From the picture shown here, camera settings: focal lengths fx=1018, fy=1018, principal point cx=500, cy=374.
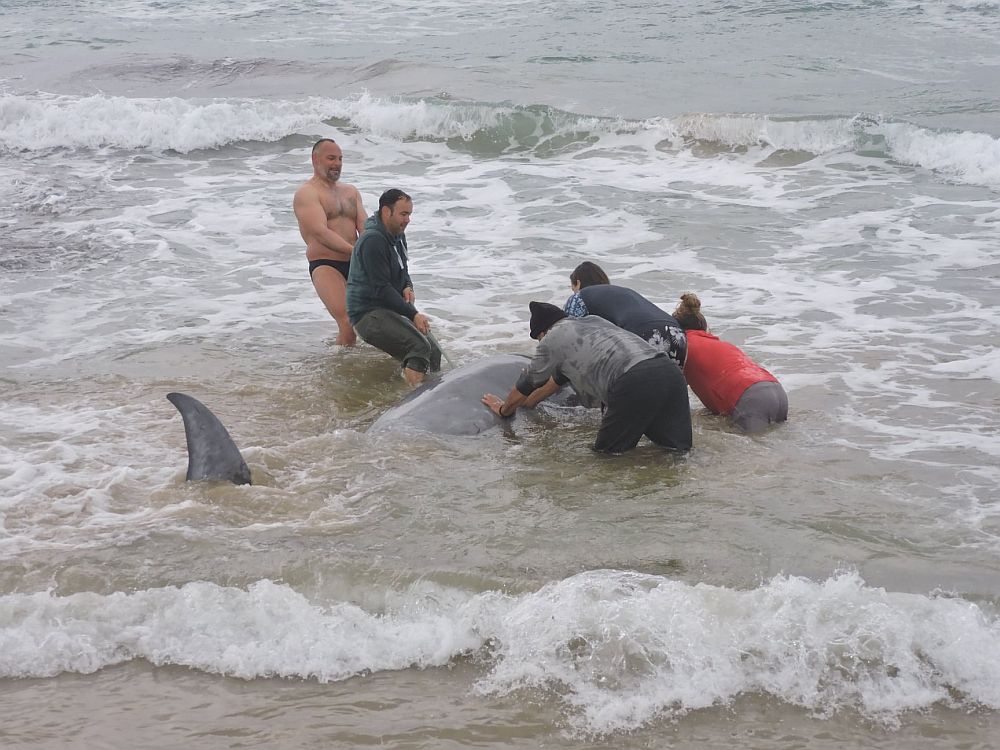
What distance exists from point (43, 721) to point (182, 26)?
27.6 m

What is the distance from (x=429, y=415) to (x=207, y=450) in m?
1.53

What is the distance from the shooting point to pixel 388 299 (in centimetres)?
750

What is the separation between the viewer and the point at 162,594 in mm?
4523

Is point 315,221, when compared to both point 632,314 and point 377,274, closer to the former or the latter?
point 377,274

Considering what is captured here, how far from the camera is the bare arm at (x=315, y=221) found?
8.09m

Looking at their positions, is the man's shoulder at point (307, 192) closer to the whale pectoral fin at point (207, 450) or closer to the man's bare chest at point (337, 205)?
the man's bare chest at point (337, 205)

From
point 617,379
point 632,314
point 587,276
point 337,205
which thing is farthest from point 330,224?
point 617,379

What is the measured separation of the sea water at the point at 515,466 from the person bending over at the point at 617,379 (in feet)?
0.65

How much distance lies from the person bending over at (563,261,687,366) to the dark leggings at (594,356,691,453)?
0.45 metres

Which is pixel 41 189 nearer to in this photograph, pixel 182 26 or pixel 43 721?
pixel 43 721

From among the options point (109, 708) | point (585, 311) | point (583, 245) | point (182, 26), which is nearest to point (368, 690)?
point (109, 708)

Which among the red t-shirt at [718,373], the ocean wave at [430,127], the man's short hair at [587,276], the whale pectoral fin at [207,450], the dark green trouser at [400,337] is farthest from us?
the ocean wave at [430,127]

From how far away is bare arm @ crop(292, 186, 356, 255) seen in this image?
809 cm

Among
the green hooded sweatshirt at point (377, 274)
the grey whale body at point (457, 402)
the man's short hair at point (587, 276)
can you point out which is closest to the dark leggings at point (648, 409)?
the grey whale body at point (457, 402)
